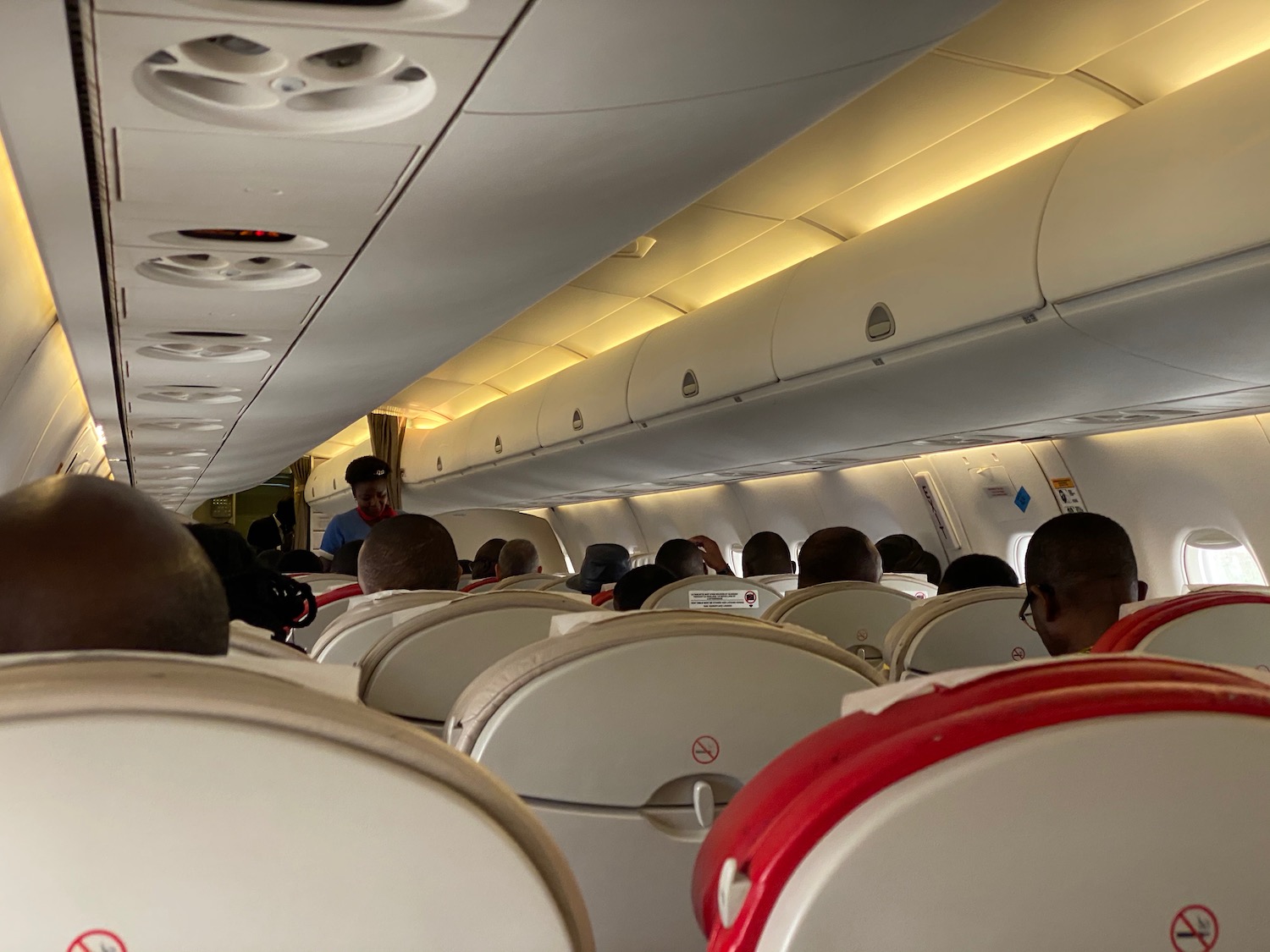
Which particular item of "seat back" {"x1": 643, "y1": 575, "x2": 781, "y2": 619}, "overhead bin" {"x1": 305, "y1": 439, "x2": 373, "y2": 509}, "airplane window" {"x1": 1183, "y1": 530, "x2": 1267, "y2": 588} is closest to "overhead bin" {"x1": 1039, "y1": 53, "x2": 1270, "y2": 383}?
"seat back" {"x1": 643, "y1": 575, "x2": 781, "y2": 619}

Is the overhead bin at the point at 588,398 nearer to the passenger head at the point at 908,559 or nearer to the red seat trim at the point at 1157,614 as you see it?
the passenger head at the point at 908,559

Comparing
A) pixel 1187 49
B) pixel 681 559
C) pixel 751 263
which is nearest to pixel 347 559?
pixel 681 559

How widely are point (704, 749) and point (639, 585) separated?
3243 mm

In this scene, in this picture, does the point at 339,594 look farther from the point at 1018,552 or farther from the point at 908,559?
the point at 1018,552

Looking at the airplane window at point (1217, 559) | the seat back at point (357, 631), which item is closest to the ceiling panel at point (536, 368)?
the airplane window at point (1217, 559)

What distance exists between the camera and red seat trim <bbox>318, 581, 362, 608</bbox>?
5406mm

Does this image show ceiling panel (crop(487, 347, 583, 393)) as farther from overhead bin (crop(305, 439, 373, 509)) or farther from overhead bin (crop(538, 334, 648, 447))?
overhead bin (crop(305, 439, 373, 509))

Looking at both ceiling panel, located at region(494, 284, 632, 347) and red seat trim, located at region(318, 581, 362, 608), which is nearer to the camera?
red seat trim, located at region(318, 581, 362, 608)

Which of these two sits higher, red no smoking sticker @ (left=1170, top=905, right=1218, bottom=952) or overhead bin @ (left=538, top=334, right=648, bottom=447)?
overhead bin @ (left=538, top=334, right=648, bottom=447)

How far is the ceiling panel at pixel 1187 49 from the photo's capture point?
15.5 feet

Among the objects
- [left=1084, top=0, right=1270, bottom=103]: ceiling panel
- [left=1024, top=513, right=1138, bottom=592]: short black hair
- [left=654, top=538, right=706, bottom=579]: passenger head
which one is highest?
[left=1084, top=0, right=1270, bottom=103]: ceiling panel

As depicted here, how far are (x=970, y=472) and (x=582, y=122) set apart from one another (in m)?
7.96

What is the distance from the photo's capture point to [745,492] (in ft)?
47.5

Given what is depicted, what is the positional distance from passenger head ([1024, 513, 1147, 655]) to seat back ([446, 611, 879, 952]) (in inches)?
56.7
